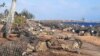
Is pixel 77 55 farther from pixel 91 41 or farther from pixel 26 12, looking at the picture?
pixel 26 12

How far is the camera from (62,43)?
19.9 metres

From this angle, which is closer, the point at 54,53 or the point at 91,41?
the point at 54,53

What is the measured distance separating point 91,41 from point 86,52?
5.78 metres

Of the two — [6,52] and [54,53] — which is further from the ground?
[6,52]

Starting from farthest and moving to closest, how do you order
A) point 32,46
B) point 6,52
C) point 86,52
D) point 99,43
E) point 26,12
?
point 26,12
point 99,43
point 86,52
point 32,46
point 6,52

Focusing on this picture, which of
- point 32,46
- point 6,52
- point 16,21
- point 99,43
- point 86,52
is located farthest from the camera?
point 16,21

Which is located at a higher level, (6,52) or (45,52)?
(6,52)

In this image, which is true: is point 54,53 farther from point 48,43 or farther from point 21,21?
point 21,21

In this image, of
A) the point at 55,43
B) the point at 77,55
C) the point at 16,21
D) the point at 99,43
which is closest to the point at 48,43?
the point at 55,43

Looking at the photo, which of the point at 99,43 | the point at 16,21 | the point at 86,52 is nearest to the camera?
the point at 86,52

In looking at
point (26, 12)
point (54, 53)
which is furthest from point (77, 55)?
point (26, 12)

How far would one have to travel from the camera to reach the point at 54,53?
60.0 feet

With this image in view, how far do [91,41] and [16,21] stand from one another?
414 inches

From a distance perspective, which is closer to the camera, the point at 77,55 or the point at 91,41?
the point at 77,55
